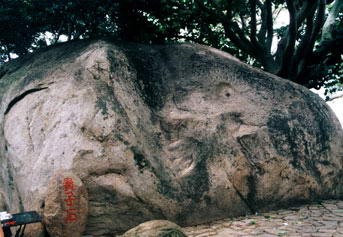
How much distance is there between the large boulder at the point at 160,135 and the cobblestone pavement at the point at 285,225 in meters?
0.21

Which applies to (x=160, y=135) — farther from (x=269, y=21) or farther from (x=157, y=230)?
(x=269, y=21)

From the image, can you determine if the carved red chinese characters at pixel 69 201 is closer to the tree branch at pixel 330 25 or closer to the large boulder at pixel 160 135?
the large boulder at pixel 160 135

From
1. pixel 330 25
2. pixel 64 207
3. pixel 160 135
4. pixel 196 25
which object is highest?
pixel 196 25

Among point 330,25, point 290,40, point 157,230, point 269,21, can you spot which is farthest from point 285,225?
point 330,25

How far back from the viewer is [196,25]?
10.7 metres

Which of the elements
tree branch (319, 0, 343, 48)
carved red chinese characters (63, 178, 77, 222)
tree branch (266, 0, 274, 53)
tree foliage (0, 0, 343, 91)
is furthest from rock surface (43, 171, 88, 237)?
tree branch (319, 0, 343, 48)

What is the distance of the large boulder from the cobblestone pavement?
0.21 meters

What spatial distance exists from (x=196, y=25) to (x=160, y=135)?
578 centimetres

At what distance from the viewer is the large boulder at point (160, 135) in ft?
17.0

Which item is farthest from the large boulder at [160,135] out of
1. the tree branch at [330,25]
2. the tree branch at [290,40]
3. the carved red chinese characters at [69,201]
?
the tree branch at [330,25]

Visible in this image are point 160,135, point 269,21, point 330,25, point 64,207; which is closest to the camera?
point 64,207

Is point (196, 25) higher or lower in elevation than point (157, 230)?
higher

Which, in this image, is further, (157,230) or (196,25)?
(196,25)

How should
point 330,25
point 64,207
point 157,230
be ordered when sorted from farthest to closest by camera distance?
point 330,25 < point 64,207 < point 157,230
